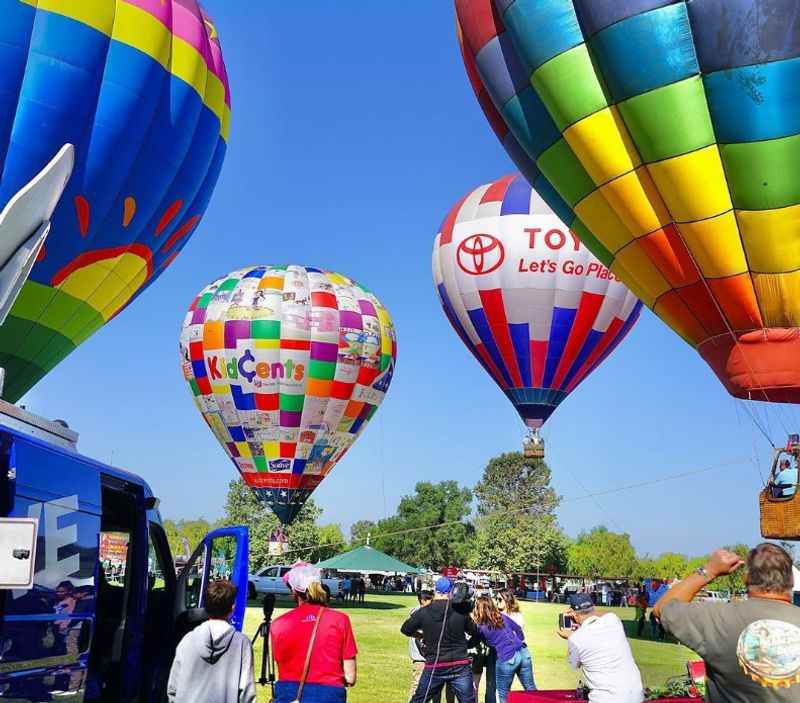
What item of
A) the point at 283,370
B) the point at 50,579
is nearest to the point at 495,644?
the point at 50,579

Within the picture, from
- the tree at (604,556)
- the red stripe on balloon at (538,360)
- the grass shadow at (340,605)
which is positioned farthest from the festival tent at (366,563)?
the tree at (604,556)

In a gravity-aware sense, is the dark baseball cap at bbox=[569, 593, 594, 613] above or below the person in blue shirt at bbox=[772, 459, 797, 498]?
below

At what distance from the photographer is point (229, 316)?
24625 millimetres

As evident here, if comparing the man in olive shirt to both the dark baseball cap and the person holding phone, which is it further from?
the dark baseball cap

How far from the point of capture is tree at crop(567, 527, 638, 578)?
303 feet

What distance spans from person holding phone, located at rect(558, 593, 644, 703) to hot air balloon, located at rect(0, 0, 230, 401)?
9.54 meters

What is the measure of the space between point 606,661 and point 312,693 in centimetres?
165

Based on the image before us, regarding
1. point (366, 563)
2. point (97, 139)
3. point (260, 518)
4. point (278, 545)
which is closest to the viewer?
point (97, 139)

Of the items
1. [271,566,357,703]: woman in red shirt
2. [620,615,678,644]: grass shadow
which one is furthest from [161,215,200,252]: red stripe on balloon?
[271,566,357,703]: woman in red shirt

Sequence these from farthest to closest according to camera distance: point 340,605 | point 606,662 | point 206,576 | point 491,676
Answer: point 340,605
point 491,676
point 206,576
point 606,662

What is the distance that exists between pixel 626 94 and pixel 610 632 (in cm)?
671

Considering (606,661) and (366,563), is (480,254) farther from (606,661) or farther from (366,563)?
(606,661)

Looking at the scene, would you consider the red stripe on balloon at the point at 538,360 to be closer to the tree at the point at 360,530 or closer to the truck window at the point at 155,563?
the truck window at the point at 155,563

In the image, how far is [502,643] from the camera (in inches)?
314
